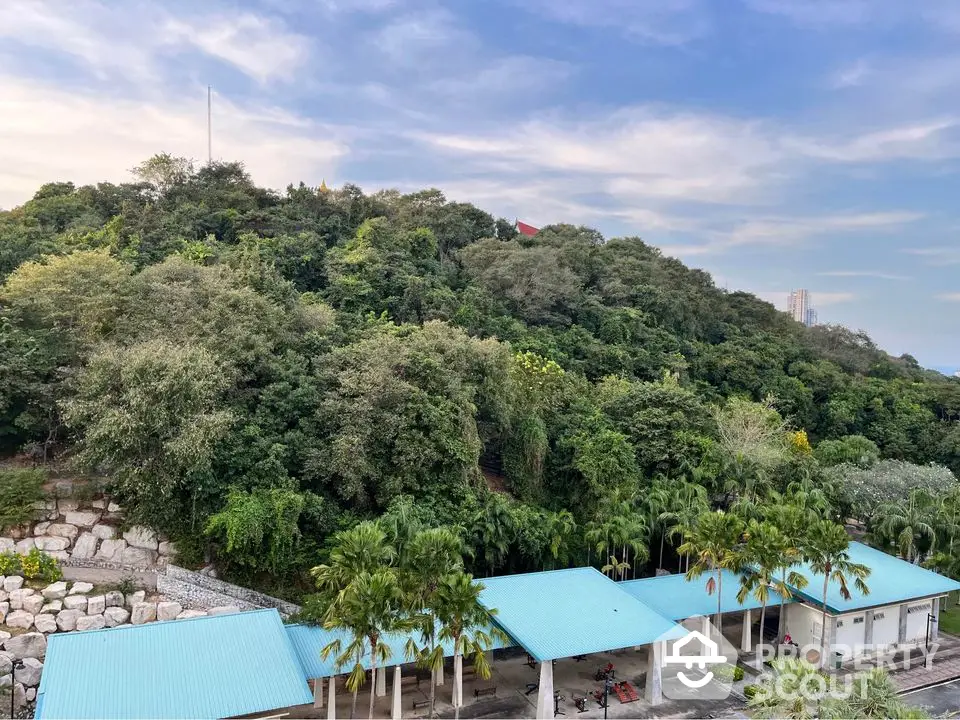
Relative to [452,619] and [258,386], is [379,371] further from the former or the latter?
[452,619]

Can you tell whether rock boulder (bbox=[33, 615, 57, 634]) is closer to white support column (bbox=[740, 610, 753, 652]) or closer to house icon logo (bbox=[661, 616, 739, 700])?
house icon logo (bbox=[661, 616, 739, 700])

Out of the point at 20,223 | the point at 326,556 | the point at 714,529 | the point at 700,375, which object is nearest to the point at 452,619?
the point at 326,556

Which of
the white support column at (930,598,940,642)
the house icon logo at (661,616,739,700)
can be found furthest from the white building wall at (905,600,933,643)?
the house icon logo at (661,616,739,700)

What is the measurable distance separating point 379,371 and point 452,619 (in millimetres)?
9199

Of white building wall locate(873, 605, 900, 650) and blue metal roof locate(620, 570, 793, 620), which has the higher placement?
blue metal roof locate(620, 570, 793, 620)

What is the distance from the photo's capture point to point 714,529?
18312 mm

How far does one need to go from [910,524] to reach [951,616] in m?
3.50

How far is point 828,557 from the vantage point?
1841 cm

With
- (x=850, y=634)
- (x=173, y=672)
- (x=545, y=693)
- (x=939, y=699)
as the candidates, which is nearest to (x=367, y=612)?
(x=173, y=672)

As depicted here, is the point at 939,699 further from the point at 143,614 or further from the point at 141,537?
the point at 141,537

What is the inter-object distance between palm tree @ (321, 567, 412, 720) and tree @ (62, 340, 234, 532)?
6867mm

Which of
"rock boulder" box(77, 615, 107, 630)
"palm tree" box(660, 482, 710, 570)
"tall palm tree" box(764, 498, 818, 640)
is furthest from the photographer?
"palm tree" box(660, 482, 710, 570)

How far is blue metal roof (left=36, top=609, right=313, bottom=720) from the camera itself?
12.3 metres

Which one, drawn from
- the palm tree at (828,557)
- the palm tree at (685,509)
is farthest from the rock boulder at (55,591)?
the palm tree at (828,557)
